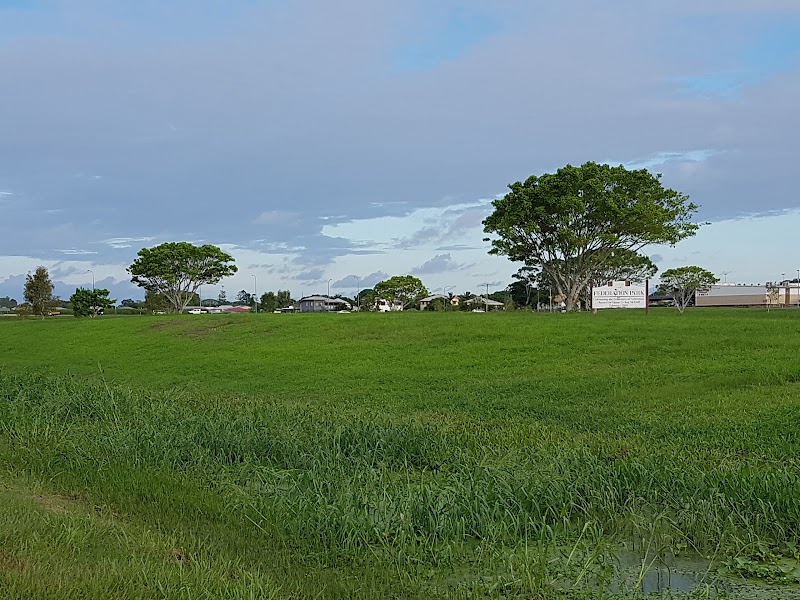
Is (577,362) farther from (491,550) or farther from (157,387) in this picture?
(491,550)

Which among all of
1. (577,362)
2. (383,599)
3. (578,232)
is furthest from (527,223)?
(383,599)

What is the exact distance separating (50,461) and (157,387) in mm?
9137

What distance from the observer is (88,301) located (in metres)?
57.0

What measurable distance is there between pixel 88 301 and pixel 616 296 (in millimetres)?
41041

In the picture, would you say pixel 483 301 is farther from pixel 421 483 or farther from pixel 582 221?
pixel 421 483

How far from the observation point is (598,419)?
11047 millimetres

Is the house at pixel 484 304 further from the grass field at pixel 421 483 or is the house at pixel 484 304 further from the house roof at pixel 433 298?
the grass field at pixel 421 483

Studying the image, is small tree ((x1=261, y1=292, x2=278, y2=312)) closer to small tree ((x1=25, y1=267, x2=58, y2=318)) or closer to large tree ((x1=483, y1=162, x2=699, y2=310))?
small tree ((x1=25, y1=267, x2=58, y2=318))

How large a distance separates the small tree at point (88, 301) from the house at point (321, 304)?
1509 inches

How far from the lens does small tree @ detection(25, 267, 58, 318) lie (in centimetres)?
6050

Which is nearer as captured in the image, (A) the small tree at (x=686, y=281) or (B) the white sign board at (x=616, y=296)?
(B) the white sign board at (x=616, y=296)

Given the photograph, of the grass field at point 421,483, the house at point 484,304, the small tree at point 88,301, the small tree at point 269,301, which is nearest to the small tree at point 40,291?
the small tree at point 88,301

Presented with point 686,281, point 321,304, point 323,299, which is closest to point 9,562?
point 686,281

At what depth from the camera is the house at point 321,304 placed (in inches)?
3789
